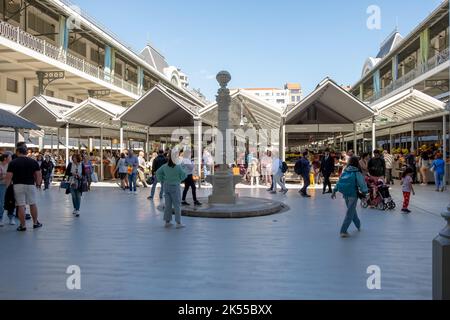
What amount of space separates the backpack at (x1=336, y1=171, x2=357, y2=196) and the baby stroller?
3.78 m

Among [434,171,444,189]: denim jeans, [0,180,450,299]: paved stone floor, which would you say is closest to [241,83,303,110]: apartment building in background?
[434,171,444,189]: denim jeans

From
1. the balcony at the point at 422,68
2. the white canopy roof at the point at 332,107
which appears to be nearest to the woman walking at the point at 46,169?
the white canopy roof at the point at 332,107

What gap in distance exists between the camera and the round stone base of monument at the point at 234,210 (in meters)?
9.53

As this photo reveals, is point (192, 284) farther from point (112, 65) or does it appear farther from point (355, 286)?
point (112, 65)

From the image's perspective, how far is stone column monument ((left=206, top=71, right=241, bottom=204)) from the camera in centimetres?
1091

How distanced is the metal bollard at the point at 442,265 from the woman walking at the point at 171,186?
211 inches

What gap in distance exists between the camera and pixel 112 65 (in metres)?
38.8

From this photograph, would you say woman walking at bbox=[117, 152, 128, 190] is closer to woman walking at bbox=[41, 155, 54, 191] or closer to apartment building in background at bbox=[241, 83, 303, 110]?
woman walking at bbox=[41, 155, 54, 191]

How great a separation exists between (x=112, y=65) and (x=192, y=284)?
3737 centimetres

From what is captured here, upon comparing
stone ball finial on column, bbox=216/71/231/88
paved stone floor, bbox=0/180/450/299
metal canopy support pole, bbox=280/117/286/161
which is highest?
stone ball finial on column, bbox=216/71/231/88

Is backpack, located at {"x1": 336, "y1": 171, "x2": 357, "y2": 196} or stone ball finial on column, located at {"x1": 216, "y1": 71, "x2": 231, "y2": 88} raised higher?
stone ball finial on column, located at {"x1": 216, "y1": 71, "x2": 231, "y2": 88}

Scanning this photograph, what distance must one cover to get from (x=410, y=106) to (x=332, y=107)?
12.8ft

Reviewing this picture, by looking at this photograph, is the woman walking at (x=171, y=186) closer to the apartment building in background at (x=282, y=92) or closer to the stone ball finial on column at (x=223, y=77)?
the stone ball finial on column at (x=223, y=77)
